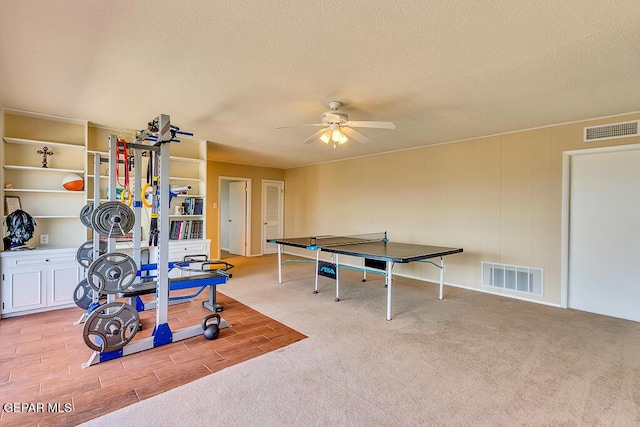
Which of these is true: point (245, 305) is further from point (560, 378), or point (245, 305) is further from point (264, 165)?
point (264, 165)

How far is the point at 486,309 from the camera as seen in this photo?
4.02 metres

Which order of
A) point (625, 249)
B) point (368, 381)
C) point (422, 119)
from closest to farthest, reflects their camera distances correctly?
point (368, 381) → point (625, 249) → point (422, 119)

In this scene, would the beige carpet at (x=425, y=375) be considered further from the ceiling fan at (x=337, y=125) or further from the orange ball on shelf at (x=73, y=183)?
the orange ball on shelf at (x=73, y=183)

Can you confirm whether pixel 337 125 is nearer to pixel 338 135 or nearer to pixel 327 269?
pixel 338 135

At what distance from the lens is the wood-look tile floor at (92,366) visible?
204 centimetres

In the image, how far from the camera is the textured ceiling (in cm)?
184

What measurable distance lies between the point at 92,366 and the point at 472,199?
525 centimetres

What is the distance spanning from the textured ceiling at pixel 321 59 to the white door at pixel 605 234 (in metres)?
0.68

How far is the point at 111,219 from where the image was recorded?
2961mm

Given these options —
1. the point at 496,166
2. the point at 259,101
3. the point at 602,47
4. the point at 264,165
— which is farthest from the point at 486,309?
the point at 264,165

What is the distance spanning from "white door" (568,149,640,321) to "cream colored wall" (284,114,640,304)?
19 centimetres

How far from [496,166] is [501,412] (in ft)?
12.3

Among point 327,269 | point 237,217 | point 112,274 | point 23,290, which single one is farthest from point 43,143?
point 237,217

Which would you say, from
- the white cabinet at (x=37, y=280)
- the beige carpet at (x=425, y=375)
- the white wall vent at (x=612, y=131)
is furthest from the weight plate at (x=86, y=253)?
the white wall vent at (x=612, y=131)
